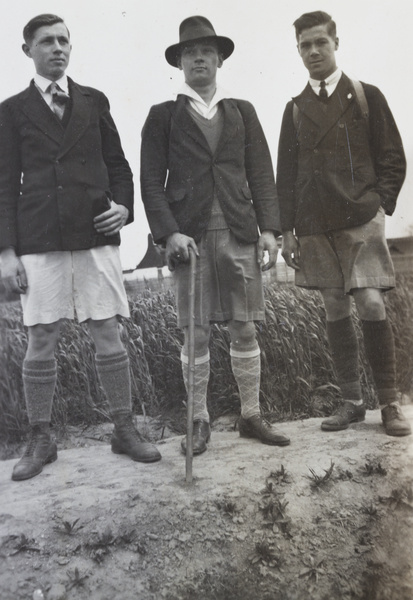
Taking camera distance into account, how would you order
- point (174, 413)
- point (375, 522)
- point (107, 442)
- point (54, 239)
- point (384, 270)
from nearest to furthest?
point (375, 522)
point (54, 239)
point (384, 270)
point (107, 442)
point (174, 413)

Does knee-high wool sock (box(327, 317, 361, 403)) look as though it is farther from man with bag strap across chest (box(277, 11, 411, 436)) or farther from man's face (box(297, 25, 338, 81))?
man's face (box(297, 25, 338, 81))

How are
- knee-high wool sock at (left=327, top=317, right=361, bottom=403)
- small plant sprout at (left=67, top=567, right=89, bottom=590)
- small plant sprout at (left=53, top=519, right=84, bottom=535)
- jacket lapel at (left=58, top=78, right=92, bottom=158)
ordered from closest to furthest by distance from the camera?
small plant sprout at (left=67, top=567, right=89, bottom=590)
small plant sprout at (left=53, top=519, right=84, bottom=535)
jacket lapel at (left=58, top=78, right=92, bottom=158)
knee-high wool sock at (left=327, top=317, right=361, bottom=403)

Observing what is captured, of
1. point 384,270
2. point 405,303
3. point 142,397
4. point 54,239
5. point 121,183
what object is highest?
point 121,183

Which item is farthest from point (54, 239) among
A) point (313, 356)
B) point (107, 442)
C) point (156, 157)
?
point (313, 356)

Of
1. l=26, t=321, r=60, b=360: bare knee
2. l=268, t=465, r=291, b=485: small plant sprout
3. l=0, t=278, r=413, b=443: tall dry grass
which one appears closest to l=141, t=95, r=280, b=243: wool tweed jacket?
l=26, t=321, r=60, b=360: bare knee

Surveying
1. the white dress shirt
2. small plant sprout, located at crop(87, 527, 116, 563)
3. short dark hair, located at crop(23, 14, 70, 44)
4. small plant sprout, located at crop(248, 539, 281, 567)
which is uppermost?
short dark hair, located at crop(23, 14, 70, 44)

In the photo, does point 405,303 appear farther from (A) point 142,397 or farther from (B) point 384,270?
(A) point 142,397

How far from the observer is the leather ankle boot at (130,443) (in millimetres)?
3035

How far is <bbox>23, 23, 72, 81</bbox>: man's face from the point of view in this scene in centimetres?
302

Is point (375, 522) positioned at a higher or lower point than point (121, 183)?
lower

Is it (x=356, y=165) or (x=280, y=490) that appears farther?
(x=356, y=165)

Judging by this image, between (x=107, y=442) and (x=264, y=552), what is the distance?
1403mm

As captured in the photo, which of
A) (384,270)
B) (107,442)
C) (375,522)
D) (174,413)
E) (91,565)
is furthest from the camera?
(174,413)

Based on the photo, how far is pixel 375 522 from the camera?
2721mm
